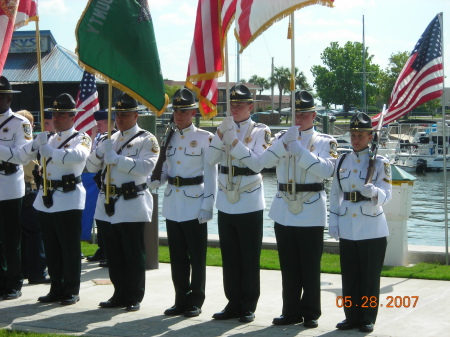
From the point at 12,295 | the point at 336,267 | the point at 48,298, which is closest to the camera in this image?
the point at 48,298

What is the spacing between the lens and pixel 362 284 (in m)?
7.11

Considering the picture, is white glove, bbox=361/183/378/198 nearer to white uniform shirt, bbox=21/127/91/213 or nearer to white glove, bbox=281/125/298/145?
white glove, bbox=281/125/298/145

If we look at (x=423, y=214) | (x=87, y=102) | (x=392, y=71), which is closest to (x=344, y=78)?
(x=392, y=71)

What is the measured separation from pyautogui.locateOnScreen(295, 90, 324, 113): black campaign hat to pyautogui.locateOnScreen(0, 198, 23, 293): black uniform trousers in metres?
3.23

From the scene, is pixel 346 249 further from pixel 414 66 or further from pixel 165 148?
pixel 414 66

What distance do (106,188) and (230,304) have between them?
1674 millimetres

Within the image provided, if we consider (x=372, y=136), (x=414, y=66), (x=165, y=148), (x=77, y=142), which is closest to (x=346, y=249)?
(x=372, y=136)

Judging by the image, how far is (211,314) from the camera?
787cm

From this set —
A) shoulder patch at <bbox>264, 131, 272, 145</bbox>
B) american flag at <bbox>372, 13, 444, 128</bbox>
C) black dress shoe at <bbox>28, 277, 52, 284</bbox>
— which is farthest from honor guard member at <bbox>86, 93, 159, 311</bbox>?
american flag at <bbox>372, 13, 444, 128</bbox>

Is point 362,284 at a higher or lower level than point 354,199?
lower

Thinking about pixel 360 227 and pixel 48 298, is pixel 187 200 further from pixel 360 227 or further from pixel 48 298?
pixel 48 298

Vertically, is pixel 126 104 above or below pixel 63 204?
above

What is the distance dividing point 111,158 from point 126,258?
1.04 metres

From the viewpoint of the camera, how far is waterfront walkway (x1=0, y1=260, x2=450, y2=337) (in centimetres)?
714
